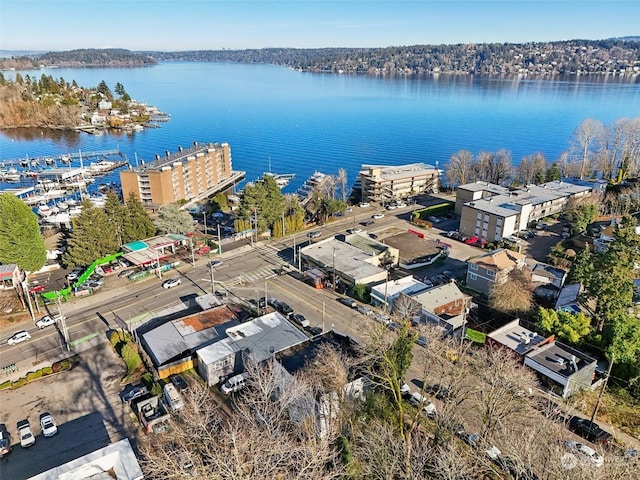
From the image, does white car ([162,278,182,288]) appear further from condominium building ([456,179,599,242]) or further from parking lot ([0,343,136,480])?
condominium building ([456,179,599,242])

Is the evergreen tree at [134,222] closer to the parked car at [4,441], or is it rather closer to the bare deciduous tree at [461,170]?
the parked car at [4,441]

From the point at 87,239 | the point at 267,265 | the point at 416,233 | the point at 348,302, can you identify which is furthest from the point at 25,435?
the point at 416,233

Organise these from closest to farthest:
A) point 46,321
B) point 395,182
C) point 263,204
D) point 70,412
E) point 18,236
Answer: point 70,412, point 46,321, point 18,236, point 263,204, point 395,182

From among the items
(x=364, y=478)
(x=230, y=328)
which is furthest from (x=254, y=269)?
(x=364, y=478)

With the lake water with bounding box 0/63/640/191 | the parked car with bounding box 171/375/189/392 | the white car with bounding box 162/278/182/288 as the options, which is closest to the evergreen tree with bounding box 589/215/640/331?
the parked car with bounding box 171/375/189/392

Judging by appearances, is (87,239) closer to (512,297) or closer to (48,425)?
(48,425)
